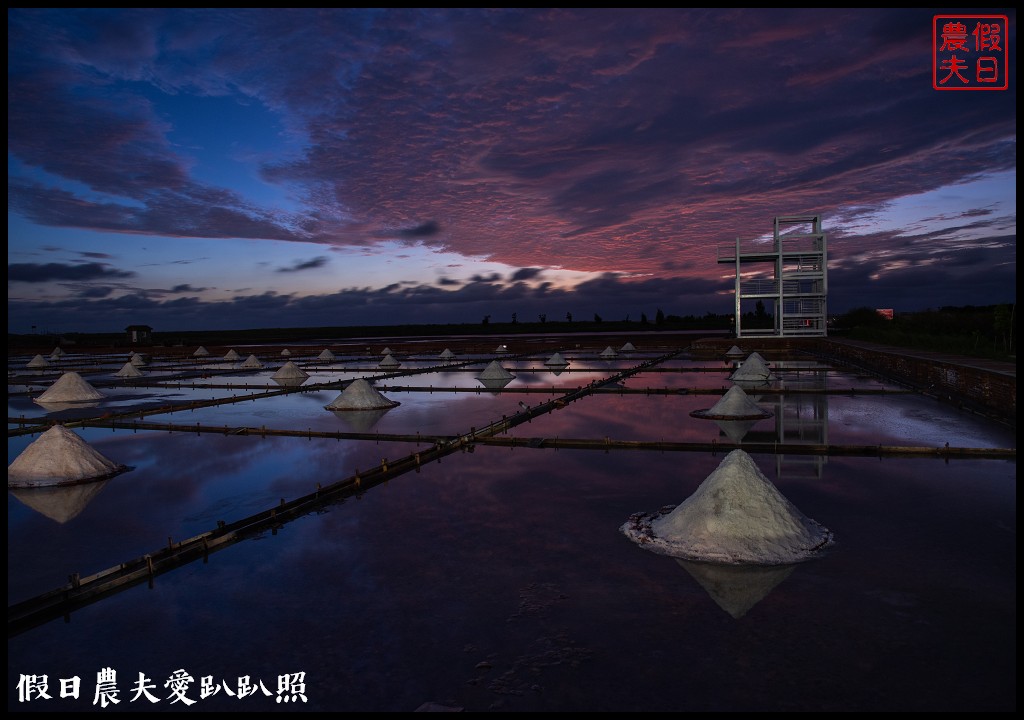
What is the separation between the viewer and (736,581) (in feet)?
13.3

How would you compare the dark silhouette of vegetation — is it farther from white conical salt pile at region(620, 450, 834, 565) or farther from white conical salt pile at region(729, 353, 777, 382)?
white conical salt pile at region(620, 450, 834, 565)

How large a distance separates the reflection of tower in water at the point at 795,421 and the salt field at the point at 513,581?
94 millimetres

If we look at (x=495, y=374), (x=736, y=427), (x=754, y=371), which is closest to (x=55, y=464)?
(x=736, y=427)

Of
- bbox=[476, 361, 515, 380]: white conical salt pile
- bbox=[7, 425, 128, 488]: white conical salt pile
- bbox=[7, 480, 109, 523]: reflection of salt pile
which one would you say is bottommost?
bbox=[7, 480, 109, 523]: reflection of salt pile

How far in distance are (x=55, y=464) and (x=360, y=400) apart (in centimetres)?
A: 631

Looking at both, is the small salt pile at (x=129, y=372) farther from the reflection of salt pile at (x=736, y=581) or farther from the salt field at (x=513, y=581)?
the reflection of salt pile at (x=736, y=581)

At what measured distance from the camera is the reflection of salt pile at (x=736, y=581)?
374 cm

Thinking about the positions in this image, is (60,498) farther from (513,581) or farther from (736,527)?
(736,527)

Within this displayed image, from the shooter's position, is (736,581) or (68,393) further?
(68,393)

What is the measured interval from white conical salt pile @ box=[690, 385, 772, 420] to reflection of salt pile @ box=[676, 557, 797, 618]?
6.91m

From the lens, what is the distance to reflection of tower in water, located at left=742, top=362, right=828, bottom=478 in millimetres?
7410

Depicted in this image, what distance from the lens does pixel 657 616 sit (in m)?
3.57

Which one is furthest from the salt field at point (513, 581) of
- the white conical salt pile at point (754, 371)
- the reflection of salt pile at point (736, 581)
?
the white conical salt pile at point (754, 371)

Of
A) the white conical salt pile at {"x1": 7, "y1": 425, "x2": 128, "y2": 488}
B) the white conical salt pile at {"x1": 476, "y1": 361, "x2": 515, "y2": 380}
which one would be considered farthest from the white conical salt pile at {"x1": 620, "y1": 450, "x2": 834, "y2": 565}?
the white conical salt pile at {"x1": 476, "y1": 361, "x2": 515, "y2": 380}
